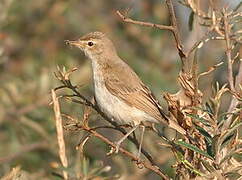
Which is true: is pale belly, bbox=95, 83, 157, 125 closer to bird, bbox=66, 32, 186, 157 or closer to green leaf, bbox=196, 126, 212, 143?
bird, bbox=66, 32, 186, 157

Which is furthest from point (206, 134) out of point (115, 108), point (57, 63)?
point (57, 63)

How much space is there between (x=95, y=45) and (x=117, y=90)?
57cm

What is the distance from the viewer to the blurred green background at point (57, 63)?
5.71 m

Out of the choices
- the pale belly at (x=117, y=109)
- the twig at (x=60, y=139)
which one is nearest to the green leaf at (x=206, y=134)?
the twig at (x=60, y=139)

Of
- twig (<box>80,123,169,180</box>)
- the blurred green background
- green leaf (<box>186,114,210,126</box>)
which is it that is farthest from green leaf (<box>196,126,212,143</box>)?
the blurred green background

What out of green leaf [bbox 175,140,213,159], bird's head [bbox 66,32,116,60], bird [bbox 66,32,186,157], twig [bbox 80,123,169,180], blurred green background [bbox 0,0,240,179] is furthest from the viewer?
blurred green background [bbox 0,0,240,179]

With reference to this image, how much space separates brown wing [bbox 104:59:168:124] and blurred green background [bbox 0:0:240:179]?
1.20ft

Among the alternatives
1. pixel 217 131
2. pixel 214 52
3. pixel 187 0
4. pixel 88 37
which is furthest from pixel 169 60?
pixel 217 131

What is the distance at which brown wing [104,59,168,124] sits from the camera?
5.05m

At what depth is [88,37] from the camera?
18.3 feet

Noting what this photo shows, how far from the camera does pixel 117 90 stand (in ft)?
17.2

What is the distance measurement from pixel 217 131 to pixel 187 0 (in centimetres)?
72

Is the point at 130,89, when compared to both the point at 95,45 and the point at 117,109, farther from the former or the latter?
the point at 95,45

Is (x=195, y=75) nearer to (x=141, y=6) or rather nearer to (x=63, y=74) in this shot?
(x=63, y=74)
